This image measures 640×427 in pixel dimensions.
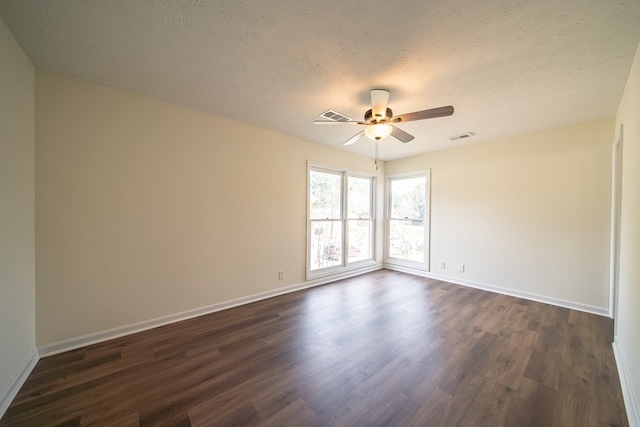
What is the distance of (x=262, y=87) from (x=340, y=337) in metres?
2.70

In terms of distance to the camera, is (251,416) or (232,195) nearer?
(251,416)

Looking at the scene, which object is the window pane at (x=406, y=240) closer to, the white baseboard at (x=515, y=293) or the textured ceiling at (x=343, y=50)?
the white baseboard at (x=515, y=293)

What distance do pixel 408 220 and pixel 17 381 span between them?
557 cm

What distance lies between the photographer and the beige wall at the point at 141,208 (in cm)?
221

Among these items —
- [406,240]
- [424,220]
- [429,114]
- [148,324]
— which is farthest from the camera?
[406,240]

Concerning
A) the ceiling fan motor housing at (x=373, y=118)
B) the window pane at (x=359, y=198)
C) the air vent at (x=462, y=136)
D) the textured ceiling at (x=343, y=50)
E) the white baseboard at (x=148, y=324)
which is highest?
the textured ceiling at (x=343, y=50)

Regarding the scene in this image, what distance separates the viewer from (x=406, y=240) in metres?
5.34

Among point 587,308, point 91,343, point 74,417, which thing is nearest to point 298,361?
point 74,417

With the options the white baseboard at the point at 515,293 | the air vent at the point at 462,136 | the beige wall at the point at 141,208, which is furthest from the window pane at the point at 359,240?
the air vent at the point at 462,136

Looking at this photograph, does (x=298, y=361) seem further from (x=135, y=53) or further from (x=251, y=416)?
(x=135, y=53)

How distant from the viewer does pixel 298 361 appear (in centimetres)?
214

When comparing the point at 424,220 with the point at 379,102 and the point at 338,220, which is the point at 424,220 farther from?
the point at 379,102

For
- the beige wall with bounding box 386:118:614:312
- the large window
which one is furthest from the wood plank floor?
the large window

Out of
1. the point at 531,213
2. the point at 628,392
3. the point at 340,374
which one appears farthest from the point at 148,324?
the point at 531,213
